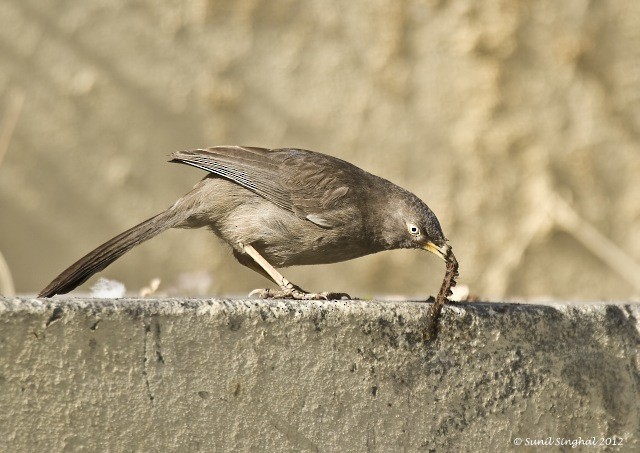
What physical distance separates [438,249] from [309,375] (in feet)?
4.61

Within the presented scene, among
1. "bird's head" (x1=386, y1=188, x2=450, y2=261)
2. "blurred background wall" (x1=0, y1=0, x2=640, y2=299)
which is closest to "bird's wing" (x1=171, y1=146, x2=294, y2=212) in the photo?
"bird's head" (x1=386, y1=188, x2=450, y2=261)

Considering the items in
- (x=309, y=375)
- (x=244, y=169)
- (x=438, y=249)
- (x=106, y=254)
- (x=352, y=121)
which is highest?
(x=352, y=121)

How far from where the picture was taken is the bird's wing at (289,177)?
15.1ft

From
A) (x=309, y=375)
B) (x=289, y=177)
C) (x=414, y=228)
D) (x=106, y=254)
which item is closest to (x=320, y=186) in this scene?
(x=289, y=177)

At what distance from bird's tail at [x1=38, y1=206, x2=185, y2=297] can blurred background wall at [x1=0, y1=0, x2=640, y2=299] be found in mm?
2176

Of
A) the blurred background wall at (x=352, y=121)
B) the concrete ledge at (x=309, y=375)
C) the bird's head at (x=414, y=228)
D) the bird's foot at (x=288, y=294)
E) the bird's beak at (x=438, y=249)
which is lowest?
the concrete ledge at (x=309, y=375)

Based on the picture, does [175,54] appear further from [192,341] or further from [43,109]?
[192,341]

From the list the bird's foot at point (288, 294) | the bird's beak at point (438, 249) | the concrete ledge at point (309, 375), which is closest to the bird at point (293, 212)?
the bird's beak at point (438, 249)

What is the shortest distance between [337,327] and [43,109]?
4201 millimetres

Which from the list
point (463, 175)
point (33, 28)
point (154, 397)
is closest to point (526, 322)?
point (154, 397)

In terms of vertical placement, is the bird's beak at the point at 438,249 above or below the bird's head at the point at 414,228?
below

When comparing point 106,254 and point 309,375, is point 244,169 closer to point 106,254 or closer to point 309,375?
point 106,254

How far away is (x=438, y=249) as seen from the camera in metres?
4.60

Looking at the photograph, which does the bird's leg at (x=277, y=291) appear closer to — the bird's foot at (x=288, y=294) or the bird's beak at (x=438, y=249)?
the bird's foot at (x=288, y=294)
